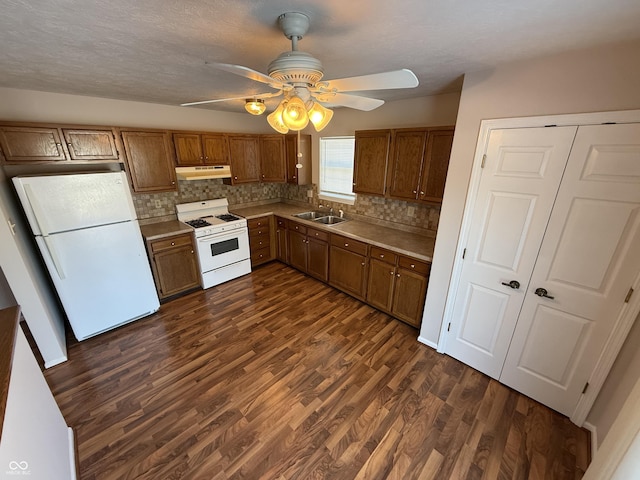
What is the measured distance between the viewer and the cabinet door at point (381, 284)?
2867 mm

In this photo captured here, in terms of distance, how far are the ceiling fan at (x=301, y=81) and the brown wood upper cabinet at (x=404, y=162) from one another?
1293 mm

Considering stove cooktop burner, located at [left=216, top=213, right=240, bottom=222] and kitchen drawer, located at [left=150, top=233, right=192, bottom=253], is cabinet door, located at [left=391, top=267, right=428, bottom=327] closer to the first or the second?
stove cooktop burner, located at [left=216, top=213, right=240, bottom=222]

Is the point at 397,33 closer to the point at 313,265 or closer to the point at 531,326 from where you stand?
the point at 531,326

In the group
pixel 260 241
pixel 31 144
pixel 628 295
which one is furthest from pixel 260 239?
pixel 628 295

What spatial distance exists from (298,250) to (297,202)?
1044mm

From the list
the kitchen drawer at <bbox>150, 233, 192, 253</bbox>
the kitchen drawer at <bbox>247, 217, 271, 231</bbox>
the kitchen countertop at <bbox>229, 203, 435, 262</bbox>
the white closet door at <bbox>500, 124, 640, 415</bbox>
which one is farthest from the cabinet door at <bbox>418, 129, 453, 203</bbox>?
the kitchen drawer at <bbox>150, 233, 192, 253</bbox>

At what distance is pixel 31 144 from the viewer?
2.37 meters

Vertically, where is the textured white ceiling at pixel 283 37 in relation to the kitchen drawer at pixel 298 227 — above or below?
above

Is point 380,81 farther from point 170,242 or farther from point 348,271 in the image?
point 170,242

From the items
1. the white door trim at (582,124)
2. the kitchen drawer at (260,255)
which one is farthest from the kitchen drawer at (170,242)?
the white door trim at (582,124)

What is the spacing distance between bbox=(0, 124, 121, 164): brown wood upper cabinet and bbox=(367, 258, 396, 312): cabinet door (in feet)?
10.3

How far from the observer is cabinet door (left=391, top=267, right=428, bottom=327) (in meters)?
2.62

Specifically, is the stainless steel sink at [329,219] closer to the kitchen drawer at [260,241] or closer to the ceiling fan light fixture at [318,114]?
the kitchen drawer at [260,241]

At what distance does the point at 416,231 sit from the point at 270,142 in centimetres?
257
